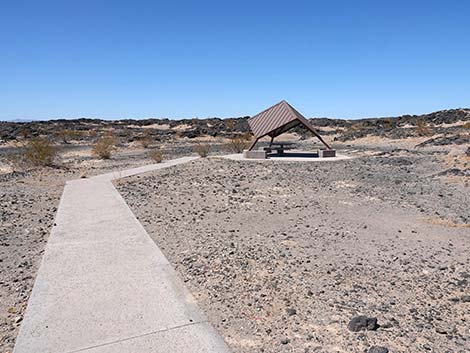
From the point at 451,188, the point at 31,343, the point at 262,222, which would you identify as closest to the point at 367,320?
the point at 31,343

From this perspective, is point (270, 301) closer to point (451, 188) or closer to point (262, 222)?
point (262, 222)

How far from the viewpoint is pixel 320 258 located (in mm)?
6609

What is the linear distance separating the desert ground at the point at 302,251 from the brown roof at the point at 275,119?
709 centimetres

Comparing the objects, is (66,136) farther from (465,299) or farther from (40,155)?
(465,299)

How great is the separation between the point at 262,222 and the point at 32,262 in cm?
434

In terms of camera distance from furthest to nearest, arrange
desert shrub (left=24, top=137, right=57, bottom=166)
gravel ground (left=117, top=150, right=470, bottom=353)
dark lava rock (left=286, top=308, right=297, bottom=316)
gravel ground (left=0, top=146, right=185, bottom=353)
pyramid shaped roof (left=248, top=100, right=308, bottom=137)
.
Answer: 1. pyramid shaped roof (left=248, top=100, right=308, bottom=137)
2. desert shrub (left=24, top=137, right=57, bottom=166)
3. gravel ground (left=0, top=146, right=185, bottom=353)
4. dark lava rock (left=286, top=308, right=297, bottom=316)
5. gravel ground (left=117, top=150, right=470, bottom=353)

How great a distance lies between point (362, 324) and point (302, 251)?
2.52 m

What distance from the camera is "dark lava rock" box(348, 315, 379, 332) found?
4.41 metres

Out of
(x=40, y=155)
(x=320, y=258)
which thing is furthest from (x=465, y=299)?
(x=40, y=155)

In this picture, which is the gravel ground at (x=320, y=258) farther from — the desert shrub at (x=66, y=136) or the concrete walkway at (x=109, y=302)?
the desert shrub at (x=66, y=136)

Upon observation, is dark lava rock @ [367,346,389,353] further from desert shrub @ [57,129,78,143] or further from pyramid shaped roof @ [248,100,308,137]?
desert shrub @ [57,129,78,143]

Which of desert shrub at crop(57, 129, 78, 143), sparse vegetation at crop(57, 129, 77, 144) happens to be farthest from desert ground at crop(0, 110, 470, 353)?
desert shrub at crop(57, 129, 78, 143)

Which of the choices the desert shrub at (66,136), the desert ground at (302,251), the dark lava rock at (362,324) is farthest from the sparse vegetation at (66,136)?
the dark lava rock at (362,324)

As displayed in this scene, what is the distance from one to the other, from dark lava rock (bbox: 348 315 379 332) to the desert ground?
0.05 ft
